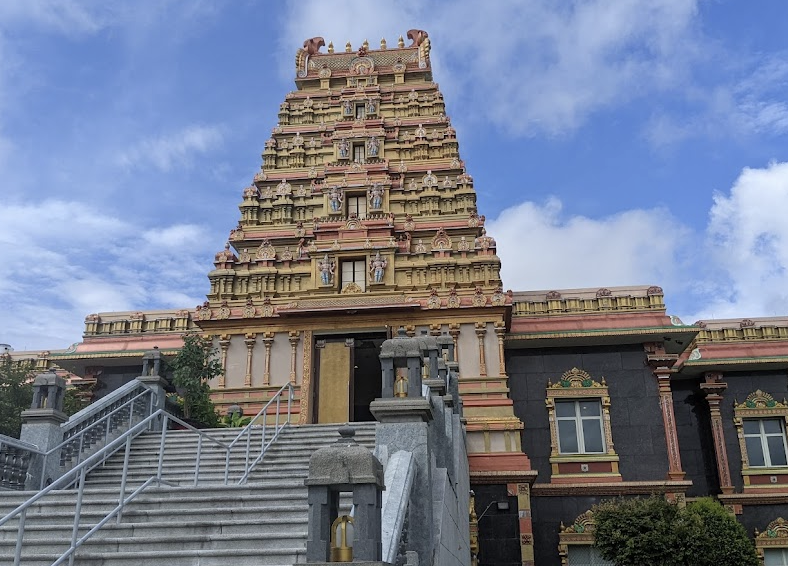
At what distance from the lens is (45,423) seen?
1166 cm

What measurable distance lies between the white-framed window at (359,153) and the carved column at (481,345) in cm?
687

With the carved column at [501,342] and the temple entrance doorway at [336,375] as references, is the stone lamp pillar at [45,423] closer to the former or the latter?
the temple entrance doorway at [336,375]

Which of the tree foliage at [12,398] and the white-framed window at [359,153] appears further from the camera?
the white-framed window at [359,153]

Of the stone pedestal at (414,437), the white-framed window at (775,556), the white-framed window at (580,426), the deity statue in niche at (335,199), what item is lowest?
the white-framed window at (775,556)

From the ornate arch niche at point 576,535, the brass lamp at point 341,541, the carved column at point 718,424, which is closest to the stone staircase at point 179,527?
the brass lamp at point 341,541

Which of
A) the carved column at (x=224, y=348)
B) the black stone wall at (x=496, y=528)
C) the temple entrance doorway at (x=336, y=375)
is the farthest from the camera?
the carved column at (x=224, y=348)

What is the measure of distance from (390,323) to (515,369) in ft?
13.3

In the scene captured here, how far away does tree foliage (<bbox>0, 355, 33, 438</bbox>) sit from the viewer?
16.5 metres

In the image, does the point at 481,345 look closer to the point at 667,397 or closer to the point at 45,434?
the point at 667,397

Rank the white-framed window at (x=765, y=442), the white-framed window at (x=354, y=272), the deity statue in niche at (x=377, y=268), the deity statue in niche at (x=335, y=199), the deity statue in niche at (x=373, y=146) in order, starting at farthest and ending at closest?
the deity statue in niche at (x=373, y=146) < the deity statue in niche at (x=335, y=199) < the white-framed window at (x=765, y=442) < the white-framed window at (x=354, y=272) < the deity statue in niche at (x=377, y=268)

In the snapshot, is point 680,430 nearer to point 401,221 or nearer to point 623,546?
point 623,546

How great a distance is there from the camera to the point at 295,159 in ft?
71.3

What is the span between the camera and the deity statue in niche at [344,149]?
21734mm

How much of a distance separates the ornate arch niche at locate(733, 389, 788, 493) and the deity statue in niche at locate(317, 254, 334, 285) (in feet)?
39.9
